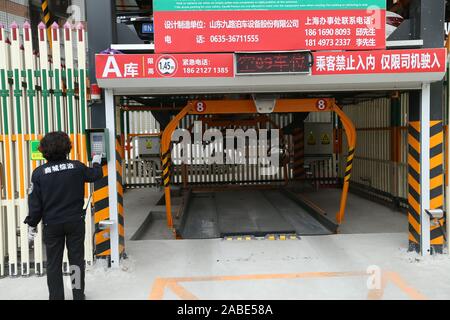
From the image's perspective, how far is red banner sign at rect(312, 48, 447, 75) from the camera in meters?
4.62

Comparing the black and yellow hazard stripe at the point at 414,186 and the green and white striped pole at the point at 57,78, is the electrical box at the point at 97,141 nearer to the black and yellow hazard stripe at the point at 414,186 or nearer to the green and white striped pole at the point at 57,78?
the green and white striped pole at the point at 57,78

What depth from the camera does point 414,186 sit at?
5215 mm

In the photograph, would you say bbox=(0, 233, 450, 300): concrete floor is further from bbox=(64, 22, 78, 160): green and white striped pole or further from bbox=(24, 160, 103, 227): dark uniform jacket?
bbox=(64, 22, 78, 160): green and white striped pole

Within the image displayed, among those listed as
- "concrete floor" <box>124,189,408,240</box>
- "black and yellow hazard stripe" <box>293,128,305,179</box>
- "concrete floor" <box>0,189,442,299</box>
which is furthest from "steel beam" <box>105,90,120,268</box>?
"black and yellow hazard stripe" <box>293,128,305,179</box>

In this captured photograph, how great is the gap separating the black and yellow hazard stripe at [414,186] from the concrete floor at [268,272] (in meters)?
0.25

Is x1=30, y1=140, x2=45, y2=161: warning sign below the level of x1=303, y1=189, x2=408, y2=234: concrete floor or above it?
above

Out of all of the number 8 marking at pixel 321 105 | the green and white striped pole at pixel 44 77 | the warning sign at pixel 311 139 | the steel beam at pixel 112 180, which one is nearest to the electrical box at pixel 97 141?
the steel beam at pixel 112 180

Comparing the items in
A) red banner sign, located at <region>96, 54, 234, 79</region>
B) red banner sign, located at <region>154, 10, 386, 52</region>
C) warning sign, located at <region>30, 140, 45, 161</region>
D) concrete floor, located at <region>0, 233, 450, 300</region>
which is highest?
red banner sign, located at <region>154, 10, 386, 52</region>

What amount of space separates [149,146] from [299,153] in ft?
13.9

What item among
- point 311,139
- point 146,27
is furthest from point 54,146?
point 311,139

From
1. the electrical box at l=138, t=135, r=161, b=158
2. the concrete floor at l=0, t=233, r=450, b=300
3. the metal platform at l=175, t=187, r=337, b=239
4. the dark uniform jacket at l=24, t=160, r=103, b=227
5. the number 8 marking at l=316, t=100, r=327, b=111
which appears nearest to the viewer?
the dark uniform jacket at l=24, t=160, r=103, b=227

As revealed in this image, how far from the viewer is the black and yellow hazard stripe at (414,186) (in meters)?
5.10

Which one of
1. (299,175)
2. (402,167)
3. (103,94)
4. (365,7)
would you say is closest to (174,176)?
(299,175)

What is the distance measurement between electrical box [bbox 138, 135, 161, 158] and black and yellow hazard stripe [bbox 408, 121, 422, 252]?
6918 mm
